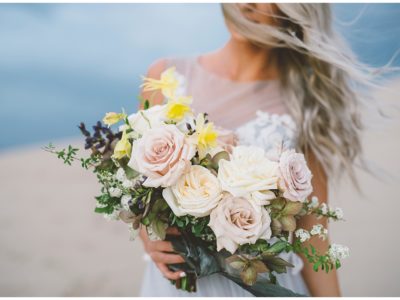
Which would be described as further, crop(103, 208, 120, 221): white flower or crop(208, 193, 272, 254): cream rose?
crop(103, 208, 120, 221): white flower

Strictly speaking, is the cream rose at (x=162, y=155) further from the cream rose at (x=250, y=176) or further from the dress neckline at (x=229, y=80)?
the dress neckline at (x=229, y=80)

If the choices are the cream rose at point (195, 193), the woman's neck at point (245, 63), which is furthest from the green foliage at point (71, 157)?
the woman's neck at point (245, 63)

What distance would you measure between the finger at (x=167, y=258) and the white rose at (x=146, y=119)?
0.44m

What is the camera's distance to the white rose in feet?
4.09

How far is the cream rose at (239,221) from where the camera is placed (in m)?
1.16

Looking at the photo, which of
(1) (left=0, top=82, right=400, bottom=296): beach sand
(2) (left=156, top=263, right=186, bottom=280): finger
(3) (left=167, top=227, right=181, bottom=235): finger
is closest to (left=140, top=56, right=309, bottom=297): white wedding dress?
(2) (left=156, top=263, right=186, bottom=280): finger

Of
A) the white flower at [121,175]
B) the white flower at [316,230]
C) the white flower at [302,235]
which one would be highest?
the white flower at [121,175]

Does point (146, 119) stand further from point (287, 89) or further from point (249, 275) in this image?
point (287, 89)

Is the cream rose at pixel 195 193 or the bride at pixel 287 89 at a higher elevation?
the bride at pixel 287 89

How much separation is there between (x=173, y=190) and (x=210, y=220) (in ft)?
0.37

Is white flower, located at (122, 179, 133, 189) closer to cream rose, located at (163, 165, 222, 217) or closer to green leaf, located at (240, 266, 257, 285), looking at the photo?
cream rose, located at (163, 165, 222, 217)

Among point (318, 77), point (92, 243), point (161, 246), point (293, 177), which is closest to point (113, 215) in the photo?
point (161, 246)

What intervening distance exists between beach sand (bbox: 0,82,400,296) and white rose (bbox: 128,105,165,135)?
4.03m

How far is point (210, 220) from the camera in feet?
3.90
